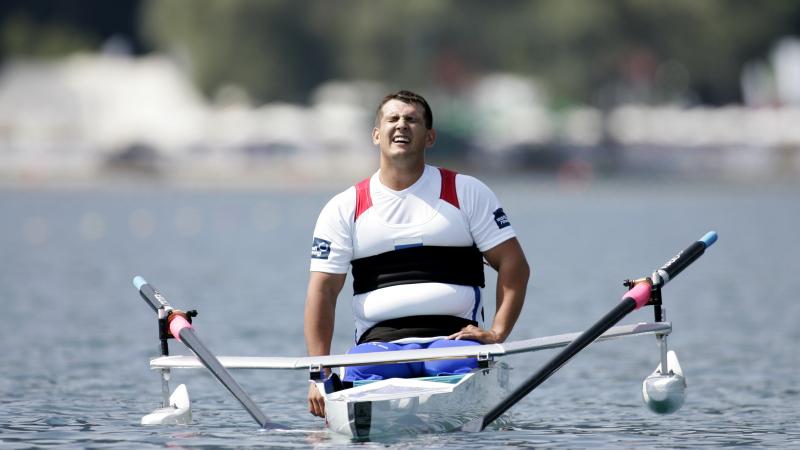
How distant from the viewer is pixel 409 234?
11.5 m

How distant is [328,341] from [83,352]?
7.32 metres

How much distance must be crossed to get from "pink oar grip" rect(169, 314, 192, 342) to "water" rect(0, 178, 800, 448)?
0.68m

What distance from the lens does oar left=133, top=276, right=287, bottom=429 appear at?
11438 mm

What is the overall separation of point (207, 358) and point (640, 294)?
2.66 meters

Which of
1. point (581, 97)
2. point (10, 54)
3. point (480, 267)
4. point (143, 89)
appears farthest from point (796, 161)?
point (480, 267)

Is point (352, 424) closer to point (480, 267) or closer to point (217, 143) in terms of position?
point (480, 267)

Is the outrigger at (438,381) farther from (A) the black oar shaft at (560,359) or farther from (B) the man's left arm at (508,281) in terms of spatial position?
(B) the man's left arm at (508,281)

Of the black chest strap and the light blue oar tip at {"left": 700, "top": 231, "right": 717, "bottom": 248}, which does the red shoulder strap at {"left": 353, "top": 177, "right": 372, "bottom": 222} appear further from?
the light blue oar tip at {"left": 700, "top": 231, "right": 717, "bottom": 248}

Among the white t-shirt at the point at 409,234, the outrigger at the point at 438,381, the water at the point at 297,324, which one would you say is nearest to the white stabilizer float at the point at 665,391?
the outrigger at the point at 438,381

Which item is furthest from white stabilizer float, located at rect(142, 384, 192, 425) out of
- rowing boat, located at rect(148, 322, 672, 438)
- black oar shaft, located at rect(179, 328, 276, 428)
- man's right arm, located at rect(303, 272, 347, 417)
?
man's right arm, located at rect(303, 272, 347, 417)

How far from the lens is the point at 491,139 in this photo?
84250mm

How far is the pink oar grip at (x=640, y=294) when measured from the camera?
454 inches

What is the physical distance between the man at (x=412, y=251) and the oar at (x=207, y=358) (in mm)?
517

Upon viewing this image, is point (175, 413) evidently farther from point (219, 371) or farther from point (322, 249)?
point (322, 249)
